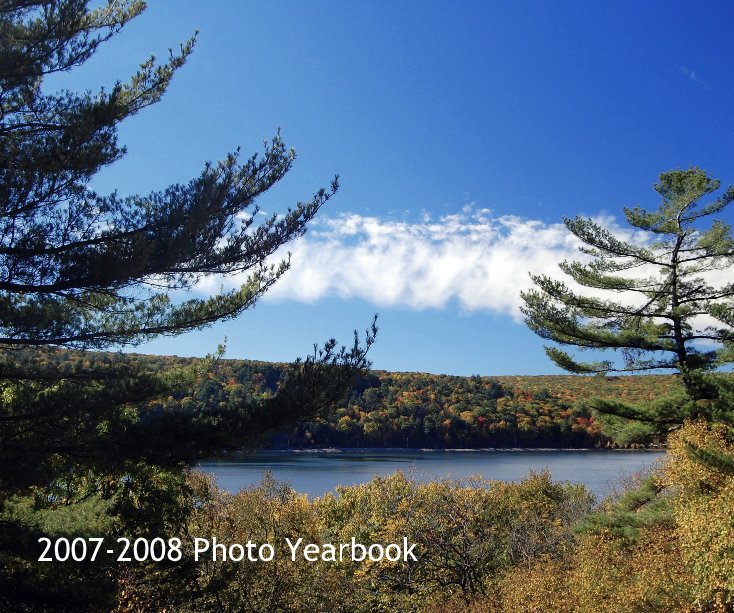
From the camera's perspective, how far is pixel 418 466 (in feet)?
182

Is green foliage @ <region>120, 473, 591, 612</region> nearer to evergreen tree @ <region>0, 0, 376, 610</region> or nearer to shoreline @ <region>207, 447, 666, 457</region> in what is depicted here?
evergreen tree @ <region>0, 0, 376, 610</region>

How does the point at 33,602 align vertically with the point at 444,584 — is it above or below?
above

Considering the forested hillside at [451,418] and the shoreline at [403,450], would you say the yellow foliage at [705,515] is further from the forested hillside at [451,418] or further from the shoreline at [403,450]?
the shoreline at [403,450]

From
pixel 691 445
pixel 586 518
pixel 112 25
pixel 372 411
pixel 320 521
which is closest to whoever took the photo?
pixel 112 25

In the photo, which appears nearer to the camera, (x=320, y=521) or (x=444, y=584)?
(x=444, y=584)

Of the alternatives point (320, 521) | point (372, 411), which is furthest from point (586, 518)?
point (372, 411)

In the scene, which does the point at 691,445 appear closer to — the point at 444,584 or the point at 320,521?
the point at 444,584

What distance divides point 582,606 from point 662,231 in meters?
9.20

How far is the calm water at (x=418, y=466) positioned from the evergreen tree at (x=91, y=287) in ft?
107

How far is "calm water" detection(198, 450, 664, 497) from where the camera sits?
46.6 m

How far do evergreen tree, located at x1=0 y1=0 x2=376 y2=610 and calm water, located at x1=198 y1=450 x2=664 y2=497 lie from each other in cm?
3263

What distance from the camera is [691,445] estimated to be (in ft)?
39.2

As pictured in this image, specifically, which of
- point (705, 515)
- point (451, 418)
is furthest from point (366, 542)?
point (451, 418)

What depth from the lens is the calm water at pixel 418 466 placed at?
46603mm
